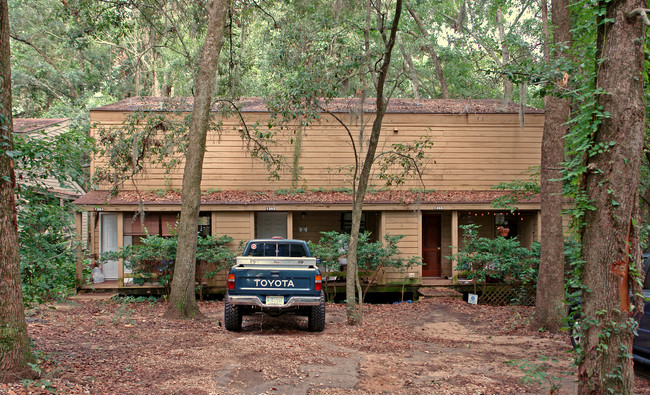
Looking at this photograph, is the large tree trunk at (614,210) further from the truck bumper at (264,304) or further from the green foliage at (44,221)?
the green foliage at (44,221)

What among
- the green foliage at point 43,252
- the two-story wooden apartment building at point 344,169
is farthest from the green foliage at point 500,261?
the green foliage at point 43,252

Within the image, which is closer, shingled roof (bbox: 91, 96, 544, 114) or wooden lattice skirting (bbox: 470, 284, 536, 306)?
wooden lattice skirting (bbox: 470, 284, 536, 306)

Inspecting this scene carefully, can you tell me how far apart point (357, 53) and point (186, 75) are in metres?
15.6

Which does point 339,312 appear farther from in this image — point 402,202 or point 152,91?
point 152,91

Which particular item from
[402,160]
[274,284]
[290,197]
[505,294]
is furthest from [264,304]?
[505,294]

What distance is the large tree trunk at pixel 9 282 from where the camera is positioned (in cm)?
514

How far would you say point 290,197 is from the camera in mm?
16516

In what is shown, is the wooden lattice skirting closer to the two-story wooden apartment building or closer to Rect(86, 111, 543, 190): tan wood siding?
the two-story wooden apartment building

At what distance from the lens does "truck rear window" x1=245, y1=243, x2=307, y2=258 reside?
10.9m

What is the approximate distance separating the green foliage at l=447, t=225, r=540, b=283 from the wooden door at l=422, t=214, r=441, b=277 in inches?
98.2

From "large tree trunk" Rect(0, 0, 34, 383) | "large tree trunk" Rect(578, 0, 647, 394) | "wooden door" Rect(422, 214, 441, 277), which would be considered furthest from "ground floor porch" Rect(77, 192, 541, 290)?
"large tree trunk" Rect(578, 0, 647, 394)

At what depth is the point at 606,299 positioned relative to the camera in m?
4.31

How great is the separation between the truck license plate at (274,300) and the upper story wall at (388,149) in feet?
→ 27.0

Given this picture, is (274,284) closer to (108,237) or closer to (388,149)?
(388,149)
